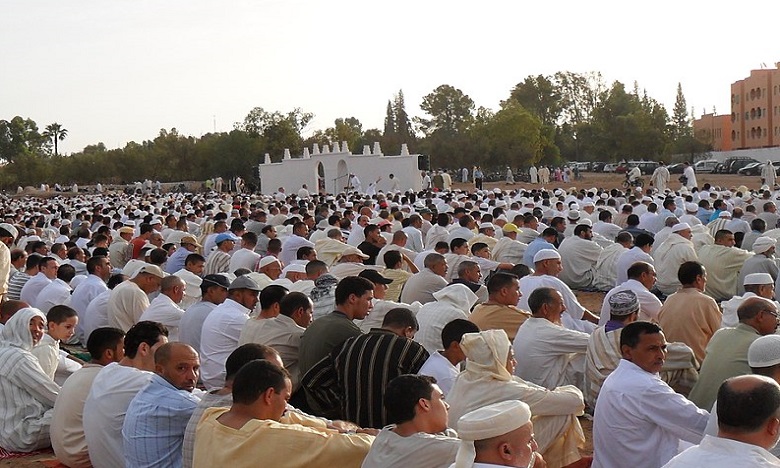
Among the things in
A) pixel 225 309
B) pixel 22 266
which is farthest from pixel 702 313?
pixel 22 266

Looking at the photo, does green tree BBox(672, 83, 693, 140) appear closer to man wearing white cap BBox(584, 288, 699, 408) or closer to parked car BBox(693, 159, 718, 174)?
parked car BBox(693, 159, 718, 174)

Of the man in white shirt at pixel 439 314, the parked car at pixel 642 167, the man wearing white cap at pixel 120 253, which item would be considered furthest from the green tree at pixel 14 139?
the man in white shirt at pixel 439 314

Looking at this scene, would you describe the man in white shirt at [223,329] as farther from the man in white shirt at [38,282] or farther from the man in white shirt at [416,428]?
the man in white shirt at [416,428]

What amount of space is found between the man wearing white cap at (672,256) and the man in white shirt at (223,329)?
20.4ft

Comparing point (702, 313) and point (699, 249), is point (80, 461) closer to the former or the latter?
point (702, 313)

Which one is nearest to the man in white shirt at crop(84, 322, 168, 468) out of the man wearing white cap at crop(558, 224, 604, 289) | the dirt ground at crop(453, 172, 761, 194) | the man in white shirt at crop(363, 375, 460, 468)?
the man in white shirt at crop(363, 375, 460, 468)

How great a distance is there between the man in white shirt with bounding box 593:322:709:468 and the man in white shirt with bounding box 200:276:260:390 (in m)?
3.37

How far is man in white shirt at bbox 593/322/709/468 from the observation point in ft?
15.2

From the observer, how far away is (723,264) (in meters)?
11.3

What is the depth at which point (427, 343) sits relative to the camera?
21.6ft

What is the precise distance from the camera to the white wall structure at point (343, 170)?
37125 millimetres

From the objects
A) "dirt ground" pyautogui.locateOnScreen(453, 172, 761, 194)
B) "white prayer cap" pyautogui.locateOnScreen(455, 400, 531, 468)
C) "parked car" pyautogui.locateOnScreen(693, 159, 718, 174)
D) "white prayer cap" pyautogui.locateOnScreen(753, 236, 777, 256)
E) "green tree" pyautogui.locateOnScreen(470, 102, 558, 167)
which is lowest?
"dirt ground" pyautogui.locateOnScreen(453, 172, 761, 194)

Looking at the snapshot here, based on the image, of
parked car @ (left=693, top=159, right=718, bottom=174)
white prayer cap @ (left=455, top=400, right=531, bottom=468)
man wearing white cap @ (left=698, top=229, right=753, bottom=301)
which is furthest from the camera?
parked car @ (left=693, top=159, right=718, bottom=174)

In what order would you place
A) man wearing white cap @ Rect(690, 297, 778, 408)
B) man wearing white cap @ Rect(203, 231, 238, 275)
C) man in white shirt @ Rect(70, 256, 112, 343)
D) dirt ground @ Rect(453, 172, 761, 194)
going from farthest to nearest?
dirt ground @ Rect(453, 172, 761, 194) → man wearing white cap @ Rect(203, 231, 238, 275) → man in white shirt @ Rect(70, 256, 112, 343) → man wearing white cap @ Rect(690, 297, 778, 408)
